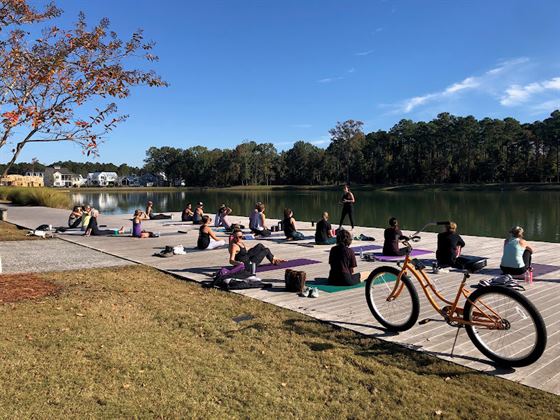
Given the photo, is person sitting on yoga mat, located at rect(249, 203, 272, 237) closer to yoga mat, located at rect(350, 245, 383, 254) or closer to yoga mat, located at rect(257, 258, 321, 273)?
yoga mat, located at rect(350, 245, 383, 254)

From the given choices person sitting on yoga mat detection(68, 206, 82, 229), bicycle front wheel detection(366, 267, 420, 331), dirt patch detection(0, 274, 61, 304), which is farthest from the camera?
person sitting on yoga mat detection(68, 206, 82, 229)

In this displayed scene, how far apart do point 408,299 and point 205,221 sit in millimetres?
7139

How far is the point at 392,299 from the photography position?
208 inches

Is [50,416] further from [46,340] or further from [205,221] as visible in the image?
[205,221]

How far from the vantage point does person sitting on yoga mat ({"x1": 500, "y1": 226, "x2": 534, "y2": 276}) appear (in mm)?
7570

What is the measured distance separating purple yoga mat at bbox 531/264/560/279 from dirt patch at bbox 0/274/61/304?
26.9 feet

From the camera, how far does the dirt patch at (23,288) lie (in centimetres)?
626

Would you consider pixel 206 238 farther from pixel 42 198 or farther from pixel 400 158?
pixel 400 158

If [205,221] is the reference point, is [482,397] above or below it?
below

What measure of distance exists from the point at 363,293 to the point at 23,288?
521 cm

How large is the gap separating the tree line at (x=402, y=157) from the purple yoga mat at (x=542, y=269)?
71706 millimetres

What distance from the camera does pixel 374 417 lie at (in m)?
3.28

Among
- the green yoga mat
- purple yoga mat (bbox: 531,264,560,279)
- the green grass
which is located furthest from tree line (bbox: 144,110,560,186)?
the green yoga mat

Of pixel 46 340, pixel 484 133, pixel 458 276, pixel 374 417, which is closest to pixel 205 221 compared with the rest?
pixel 458 276
